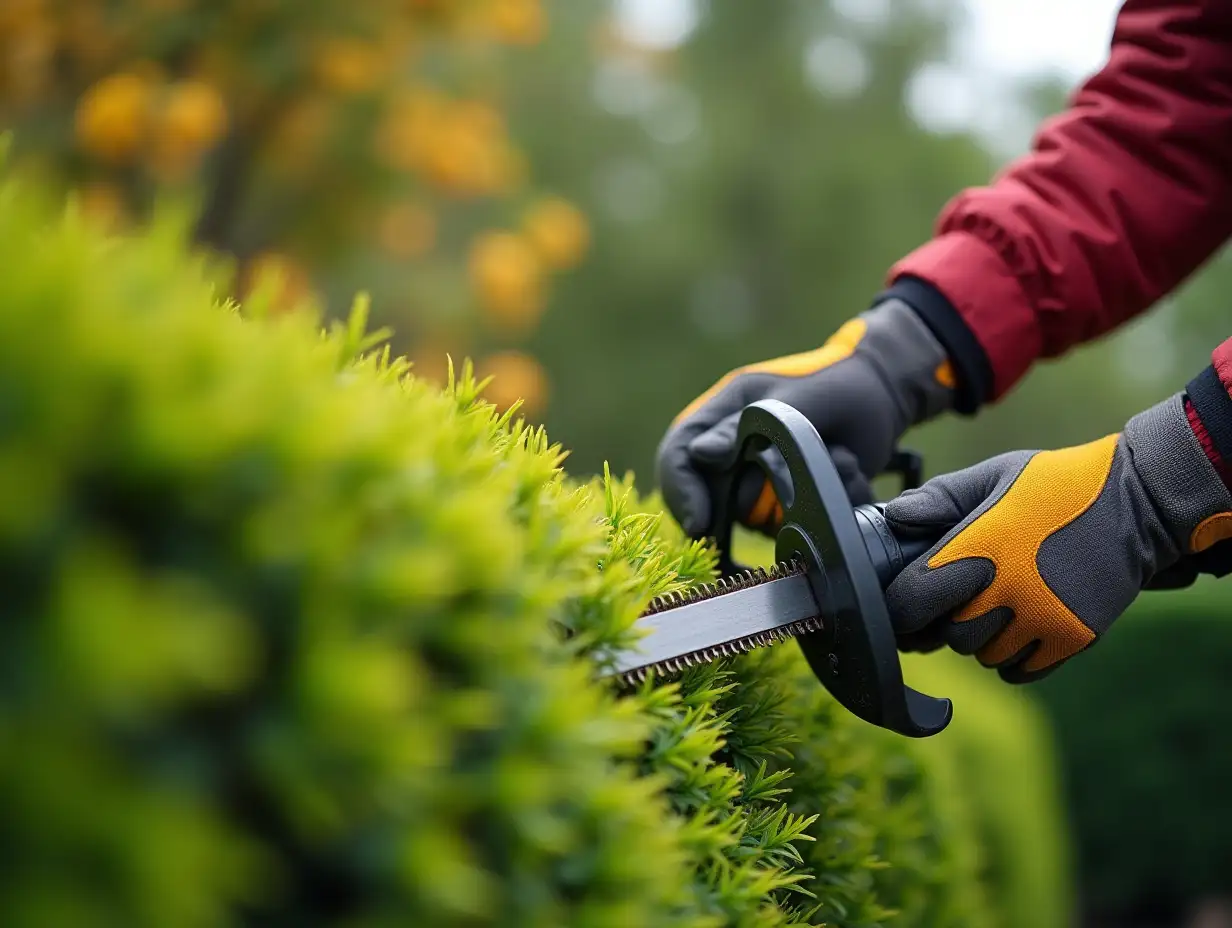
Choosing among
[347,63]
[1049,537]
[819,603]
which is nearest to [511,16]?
[347,63]

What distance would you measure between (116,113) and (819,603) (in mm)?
6186

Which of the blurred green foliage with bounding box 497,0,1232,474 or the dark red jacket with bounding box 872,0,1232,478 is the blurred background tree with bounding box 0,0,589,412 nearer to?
the blurred green foliage with bounding box 497,0,1232,474

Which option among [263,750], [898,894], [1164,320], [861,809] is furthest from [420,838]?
[1164,320]

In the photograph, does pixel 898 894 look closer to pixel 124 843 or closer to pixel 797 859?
pixel 797 859

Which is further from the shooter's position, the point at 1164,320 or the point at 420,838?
the point at 1164,320

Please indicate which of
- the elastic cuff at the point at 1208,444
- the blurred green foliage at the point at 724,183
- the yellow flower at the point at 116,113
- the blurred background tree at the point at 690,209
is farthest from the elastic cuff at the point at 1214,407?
the blurred green foliage at the point at 724,183

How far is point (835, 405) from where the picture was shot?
6.79 ft

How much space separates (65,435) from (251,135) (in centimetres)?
777

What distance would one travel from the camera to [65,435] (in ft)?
2.13

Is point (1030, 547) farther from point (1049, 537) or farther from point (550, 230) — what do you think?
point (550, 230)

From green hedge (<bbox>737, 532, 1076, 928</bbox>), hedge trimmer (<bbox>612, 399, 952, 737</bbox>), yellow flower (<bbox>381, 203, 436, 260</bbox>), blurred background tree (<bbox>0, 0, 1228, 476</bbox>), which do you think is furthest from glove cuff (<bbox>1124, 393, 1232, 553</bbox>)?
blurred background tree (<bbox>0, 0, 1228, 476</bbox>)

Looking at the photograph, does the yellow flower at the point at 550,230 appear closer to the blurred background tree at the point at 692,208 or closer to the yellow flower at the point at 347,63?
the blurred background tree at the point at 692,208

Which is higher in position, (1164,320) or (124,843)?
(124,843)

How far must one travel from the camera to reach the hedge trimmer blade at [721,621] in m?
1.18
